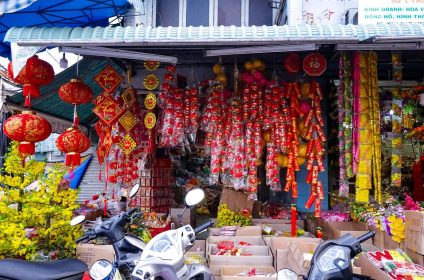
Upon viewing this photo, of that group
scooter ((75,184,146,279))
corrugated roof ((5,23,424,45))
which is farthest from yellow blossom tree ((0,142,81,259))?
corrugated roof ((5,23,424,45))

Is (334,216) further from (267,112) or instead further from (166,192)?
(166,192)

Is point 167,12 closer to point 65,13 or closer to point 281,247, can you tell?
point 65,13

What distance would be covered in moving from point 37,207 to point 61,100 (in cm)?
354

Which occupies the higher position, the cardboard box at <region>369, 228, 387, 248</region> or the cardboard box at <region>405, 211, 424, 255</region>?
the cardboard box at <region>405, 211, 424, 255</region>

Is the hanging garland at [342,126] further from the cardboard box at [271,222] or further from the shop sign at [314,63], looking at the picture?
the cardboard box at [271,222]

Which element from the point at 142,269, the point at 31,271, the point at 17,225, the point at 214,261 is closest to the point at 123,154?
the point at 17,225

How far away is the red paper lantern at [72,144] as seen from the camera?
15.8 ft

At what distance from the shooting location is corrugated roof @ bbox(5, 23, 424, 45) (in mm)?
3738

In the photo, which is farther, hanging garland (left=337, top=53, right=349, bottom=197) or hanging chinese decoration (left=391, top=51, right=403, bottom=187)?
hanging chinese decoration (left=391, top=51, right=403, bottom=187)

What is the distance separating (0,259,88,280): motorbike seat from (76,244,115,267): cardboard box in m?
0.77

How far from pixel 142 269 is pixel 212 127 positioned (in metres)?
2.89

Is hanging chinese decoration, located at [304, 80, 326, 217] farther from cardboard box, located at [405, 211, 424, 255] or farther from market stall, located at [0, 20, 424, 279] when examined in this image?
cardboard box, located at [405, 211, 424, 255]

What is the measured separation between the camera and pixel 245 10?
6.82 m

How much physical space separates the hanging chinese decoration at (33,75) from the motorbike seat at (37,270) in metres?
2.36
